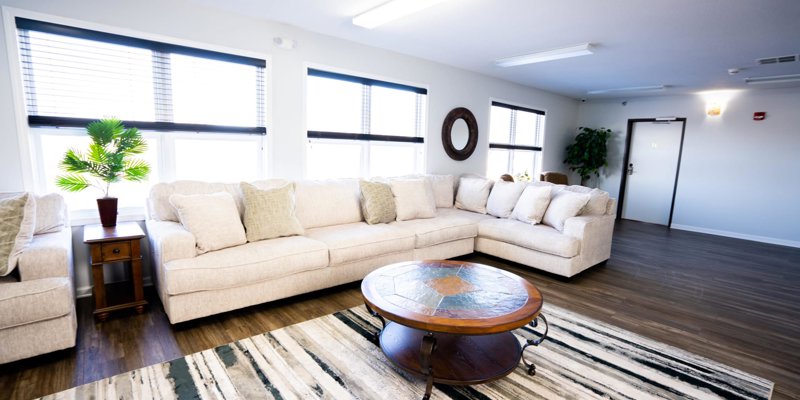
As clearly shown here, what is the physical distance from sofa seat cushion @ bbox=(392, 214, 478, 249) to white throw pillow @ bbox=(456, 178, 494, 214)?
21.4 inches

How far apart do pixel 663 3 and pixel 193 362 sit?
4.08 m

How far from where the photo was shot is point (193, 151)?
332cm

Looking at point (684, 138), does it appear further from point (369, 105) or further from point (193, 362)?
point (193, 362)

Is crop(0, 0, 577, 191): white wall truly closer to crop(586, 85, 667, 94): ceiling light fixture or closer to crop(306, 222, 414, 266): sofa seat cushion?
crop(306, 222, 414, 266): sofa seat cushion

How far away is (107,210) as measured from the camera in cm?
269

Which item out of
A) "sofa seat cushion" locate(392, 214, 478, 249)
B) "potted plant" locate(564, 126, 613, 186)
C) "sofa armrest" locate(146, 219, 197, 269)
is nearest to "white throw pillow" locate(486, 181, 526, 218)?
"sofa seat cushion" locate(392, 214, 478, 249)

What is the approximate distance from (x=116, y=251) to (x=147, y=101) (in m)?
1.31

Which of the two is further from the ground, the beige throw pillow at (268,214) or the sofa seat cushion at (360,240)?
the beige throw pillow at (268,214)

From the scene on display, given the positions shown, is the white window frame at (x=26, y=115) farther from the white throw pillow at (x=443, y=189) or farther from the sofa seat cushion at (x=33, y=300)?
the white throw pillow at (x=443, y=189)

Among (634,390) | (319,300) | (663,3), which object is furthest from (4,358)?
(663,3)

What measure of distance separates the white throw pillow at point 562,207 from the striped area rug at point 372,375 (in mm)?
1537

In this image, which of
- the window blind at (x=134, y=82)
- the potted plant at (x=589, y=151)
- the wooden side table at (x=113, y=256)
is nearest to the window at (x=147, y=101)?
the window blind at (x=134, y=82)

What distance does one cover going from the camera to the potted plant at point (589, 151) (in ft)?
24.0

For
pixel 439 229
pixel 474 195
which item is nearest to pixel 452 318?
pixel 439 229
